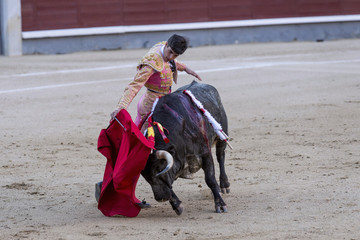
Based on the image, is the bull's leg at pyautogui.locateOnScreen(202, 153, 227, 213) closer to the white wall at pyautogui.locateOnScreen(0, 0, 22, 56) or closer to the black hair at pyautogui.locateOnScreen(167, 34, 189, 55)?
the black hair at pyautogui.locateOnScreen(167, 34, 189, 55)

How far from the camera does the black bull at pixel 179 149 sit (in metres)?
3.66

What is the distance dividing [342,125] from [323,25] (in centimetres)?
799

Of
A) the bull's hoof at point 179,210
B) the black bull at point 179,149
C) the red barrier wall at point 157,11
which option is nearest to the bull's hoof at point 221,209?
the black bull at point 179,149

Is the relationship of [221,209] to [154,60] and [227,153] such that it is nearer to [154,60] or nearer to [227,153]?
[154,60]

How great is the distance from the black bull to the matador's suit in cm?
11

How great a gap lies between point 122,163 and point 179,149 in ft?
0.99

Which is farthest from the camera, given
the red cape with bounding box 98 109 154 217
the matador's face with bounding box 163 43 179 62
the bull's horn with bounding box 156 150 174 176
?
the matador's face with bounding box 163 43 179 62

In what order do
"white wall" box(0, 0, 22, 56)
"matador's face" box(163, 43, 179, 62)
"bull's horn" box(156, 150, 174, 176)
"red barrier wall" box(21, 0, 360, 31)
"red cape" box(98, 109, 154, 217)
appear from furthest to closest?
"red barrier wall" box(21, 0, 360, 31)
"white wall" box(0, 0, 22, 56)
"matador's face" box(163, 43, 179, 62)
"red cape" box(98, 109, 154, 217)
"bull's horn" box(156, 150, 174, 176)

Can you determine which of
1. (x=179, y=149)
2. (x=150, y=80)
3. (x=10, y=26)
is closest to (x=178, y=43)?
(x=150, y=80)

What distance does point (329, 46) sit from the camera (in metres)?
12.3

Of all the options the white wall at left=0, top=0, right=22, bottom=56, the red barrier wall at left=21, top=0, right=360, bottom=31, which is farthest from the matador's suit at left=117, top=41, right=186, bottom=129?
the red barrier wall at left=21, top=0, right=360, bottom=31

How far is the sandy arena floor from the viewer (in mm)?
3596

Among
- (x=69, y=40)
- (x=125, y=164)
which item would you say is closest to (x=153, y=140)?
(x=125, y=164)

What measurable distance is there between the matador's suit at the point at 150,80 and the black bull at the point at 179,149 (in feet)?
0.37
